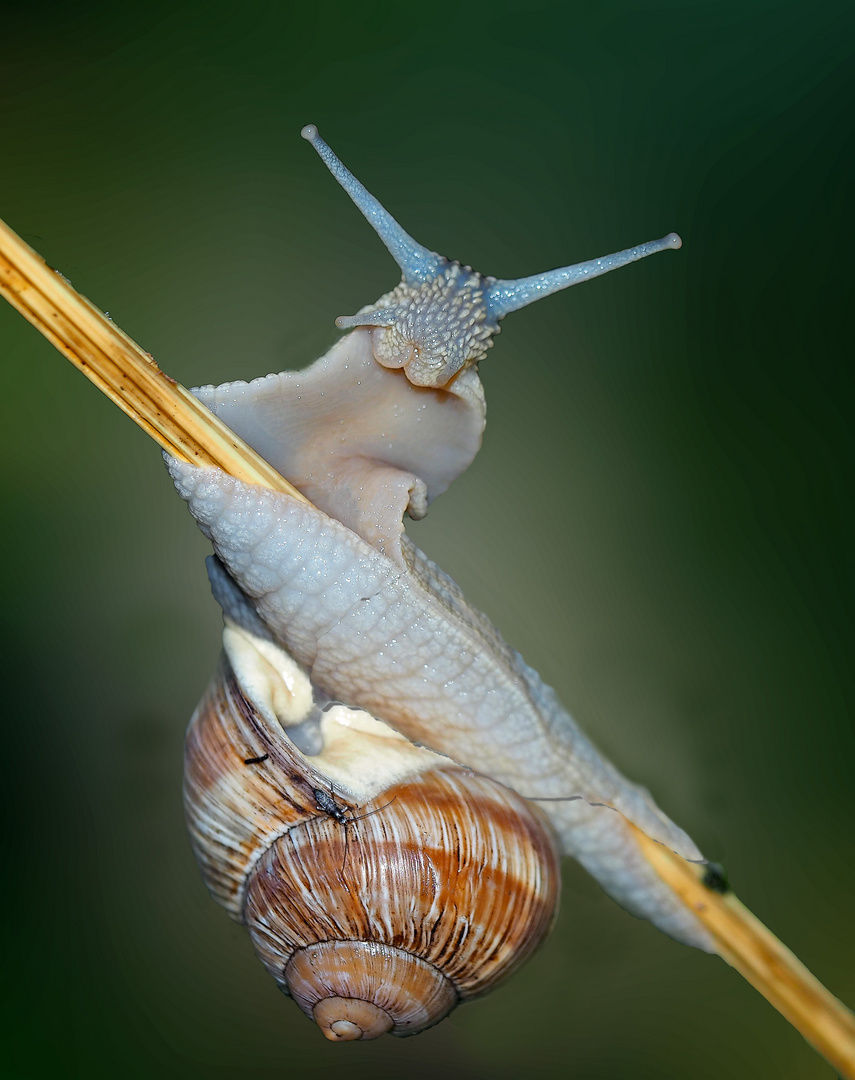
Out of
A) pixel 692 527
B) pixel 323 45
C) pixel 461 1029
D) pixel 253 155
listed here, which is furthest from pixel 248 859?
pixel 323 45

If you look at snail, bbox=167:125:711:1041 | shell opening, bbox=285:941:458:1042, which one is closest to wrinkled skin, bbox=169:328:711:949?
snail, bbox=167:125:711:1041

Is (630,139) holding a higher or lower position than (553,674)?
higher

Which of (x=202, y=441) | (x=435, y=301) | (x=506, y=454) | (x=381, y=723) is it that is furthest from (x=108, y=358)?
(x=506, y=454)

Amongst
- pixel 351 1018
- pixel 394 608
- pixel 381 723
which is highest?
pixel 394 608

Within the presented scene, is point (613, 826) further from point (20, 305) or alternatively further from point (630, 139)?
point (630, 139)

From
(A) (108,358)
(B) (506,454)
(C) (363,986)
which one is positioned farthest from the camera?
→ (B) (506,454)

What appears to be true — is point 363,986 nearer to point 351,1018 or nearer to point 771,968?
point 351,1018

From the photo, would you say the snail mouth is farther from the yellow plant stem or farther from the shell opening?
the yellow plant stem
